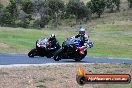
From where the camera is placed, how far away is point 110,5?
119 metres

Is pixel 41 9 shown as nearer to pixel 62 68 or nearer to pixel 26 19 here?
pixel 26 19

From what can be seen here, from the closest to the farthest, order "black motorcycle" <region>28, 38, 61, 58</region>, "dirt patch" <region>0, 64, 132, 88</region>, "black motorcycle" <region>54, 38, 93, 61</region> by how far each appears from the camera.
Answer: "dirt patch" <region>0, 64, 132, 88</region>
"black motorcycle" <region>54, 38, 93, 61</region>
"black motorcycle" <region>28, 38, 61, 58</region>

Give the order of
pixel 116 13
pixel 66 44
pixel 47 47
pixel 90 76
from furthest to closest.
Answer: pixel 116 13, pixel 47 47, pixel 66 44, pixel 90 76

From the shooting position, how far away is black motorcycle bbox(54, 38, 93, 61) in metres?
28.0

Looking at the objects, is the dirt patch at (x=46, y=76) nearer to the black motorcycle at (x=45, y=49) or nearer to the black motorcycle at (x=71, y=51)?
the black motorcycle at (x=71, y=51)

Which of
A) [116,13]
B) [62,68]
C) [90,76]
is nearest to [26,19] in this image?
[116,13]

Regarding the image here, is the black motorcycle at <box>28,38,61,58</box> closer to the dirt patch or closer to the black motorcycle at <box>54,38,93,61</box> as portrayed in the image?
the black motorcycle at <box>54,38,93,61</box>

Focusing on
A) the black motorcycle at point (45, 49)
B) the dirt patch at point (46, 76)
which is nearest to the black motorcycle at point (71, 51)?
the black motorcycle at point (45, 49)

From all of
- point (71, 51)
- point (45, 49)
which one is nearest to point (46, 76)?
point (71, 51)

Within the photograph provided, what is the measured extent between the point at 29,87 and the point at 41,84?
87cm

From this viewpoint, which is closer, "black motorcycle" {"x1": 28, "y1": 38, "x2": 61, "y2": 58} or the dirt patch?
the dirt patch

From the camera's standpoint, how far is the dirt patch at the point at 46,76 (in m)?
18.2

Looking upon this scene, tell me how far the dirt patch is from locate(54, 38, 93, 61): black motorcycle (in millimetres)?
3930

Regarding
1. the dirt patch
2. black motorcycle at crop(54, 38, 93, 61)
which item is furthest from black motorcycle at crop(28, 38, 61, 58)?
the dirt patch
